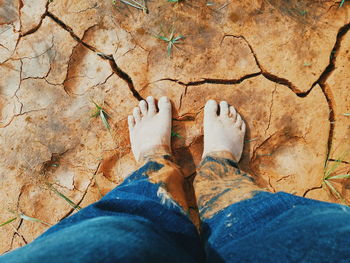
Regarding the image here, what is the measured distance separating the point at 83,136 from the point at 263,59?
1.15m

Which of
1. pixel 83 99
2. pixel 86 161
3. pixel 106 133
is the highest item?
pixel 83 99

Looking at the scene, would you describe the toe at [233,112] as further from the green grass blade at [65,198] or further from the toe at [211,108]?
the green grass blade at [65,198]

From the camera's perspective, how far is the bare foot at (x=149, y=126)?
1.60m

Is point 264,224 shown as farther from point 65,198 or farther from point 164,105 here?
point 65,198

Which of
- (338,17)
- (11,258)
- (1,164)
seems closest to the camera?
(11,258)

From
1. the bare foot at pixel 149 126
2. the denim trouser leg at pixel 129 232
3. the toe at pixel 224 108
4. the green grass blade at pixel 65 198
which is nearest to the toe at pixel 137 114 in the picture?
the bare foot at pixel 149 126

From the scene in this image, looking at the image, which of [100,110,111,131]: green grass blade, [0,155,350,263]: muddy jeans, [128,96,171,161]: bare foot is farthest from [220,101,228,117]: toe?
[100,110,111,131]: green grass blade

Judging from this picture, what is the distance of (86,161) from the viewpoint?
1.64 meters

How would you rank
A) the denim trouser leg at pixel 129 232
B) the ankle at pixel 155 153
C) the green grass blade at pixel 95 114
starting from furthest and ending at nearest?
the green grass blade at pixel 95 114, the ankle at pixel 155 153, the denim trouser leg at pixel 129 232

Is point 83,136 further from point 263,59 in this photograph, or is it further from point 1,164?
point 263,59

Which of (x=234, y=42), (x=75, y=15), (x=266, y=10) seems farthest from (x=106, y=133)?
(x=266, y=10)

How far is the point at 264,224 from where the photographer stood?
93cm

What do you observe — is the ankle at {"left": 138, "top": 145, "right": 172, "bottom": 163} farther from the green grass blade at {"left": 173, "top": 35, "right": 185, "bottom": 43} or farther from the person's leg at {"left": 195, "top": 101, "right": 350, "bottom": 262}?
the green grass blade at {"left": 173, "top": 35, "right": 185, "bottom": 43}

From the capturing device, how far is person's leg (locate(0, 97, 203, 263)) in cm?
72
